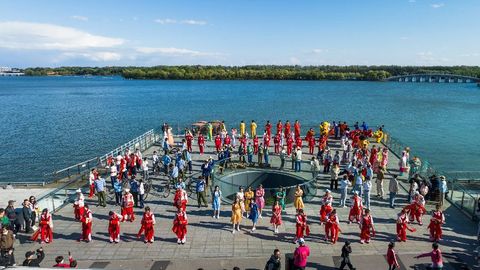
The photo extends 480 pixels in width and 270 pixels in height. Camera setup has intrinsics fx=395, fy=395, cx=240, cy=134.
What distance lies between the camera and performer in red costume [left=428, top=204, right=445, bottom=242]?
13.5 m

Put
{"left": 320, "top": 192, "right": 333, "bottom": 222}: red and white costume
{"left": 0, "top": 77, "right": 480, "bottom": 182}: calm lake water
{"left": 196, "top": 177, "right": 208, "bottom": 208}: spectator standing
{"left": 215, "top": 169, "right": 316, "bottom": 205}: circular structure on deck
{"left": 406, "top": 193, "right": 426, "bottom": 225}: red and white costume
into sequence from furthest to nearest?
{"left": 0, "top": 77, "right": 480, "bottom": 182}: calm lake water, {"left": 215, "top": 169, "right": 316, "bottom": 205}: circular structure on deck, {"left": 196, "top": 177, "right": 208, "bottom": 208}: spectator standing, {"left": 406, "top": 193, "right": 426, "bottom": 225}: red and white costume, {"left": 320, "top": 192, "right": 333, "bottom": 222}: red and white costume

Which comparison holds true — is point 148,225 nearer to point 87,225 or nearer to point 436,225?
point 87,225

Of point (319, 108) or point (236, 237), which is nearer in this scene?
point (236, 237)

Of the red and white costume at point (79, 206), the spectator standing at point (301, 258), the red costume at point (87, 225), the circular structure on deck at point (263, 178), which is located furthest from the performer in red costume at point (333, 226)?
the red and white costume at point (79, 206)

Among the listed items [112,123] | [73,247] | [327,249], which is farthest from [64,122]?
[327,249]

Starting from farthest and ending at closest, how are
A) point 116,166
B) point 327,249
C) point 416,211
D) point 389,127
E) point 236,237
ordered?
1. point 389,127
2. point 116,166
3. point 416,211
4. point 236,237
5. point 327,249

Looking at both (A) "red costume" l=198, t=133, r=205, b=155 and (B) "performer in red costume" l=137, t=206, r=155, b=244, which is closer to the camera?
A: (B) "performer in red costume" l=137, t=206, r=155, b=244

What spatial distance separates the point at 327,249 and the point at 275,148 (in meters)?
13.3

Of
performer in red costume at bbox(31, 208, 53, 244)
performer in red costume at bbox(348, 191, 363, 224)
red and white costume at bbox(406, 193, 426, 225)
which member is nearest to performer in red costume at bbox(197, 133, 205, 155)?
performer in red costume at bbox(348, 191, 363, 224)

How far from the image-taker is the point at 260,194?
15328 mm

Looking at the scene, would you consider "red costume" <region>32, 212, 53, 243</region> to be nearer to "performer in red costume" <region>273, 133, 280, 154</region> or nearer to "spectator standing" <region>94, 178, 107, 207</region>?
"spectator standing" <region>94, 178, 107, 207</region>

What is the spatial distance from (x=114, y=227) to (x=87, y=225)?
37.5 inches

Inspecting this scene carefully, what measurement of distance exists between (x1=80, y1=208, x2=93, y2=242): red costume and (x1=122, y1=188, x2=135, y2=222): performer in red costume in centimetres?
171

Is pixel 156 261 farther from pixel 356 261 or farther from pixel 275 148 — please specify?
pixel 275 148
